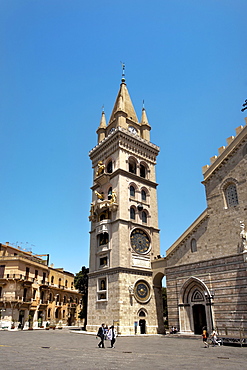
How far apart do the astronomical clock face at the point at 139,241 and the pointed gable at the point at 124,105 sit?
715 inches

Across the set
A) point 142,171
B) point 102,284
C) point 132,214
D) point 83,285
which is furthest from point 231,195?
point 83,285

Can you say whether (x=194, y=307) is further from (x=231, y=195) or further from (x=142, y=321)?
(x=231, y=195)

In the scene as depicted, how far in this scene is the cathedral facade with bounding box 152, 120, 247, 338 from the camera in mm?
27656

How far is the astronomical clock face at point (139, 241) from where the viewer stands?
38938 mm

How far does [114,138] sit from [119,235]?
14259mm

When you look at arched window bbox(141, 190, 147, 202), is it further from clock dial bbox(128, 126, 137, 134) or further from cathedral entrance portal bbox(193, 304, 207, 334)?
cathedral entrance portal bbox(193, 304, 207, 334)

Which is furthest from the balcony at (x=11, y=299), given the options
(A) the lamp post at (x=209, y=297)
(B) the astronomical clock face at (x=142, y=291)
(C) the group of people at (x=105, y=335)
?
(C) the group of people at (x=105, y=335)

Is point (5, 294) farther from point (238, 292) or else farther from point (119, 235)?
point (238, 292)

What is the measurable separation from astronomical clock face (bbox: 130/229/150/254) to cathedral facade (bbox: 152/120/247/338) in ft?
17.2

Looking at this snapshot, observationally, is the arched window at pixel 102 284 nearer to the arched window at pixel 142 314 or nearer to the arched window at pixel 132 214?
the arched window at pixel 142 314

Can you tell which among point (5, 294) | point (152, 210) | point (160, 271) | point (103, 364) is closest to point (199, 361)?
point (103, 364)

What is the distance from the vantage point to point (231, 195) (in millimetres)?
30625

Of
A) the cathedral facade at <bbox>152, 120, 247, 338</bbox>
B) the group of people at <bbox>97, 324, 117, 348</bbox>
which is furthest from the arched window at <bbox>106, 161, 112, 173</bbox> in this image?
the group of people at <bbox>97, 324, 117, 348</bbox>

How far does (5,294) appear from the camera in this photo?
47094 mm
